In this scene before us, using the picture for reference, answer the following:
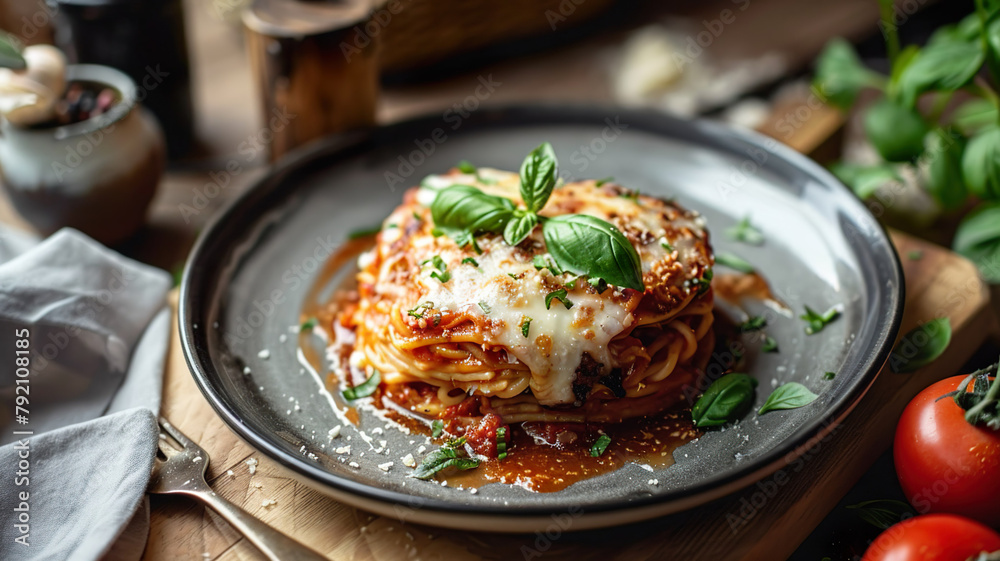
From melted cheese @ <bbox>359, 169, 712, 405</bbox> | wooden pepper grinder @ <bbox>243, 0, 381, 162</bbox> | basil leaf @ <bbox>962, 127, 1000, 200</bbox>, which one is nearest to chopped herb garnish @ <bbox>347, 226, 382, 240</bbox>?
melted cheese @ <bbox>359, 169, 712, 405</bbox>

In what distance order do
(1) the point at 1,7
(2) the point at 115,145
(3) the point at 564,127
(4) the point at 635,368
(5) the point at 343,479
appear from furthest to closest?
(1) the point at 1,7 < (3) the point at 564,127 < (2) the point at 115,145 < (4) the point at 635,368 < (5) the point at 343,479

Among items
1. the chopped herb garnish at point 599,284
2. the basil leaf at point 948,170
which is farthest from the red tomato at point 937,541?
the basil leaf at point 948,170

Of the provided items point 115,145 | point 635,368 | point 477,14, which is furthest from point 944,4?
point 115,145

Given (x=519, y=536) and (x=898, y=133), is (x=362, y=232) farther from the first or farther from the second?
(x=898, y=133)

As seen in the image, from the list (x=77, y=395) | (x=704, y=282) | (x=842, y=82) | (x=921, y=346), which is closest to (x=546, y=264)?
(x=704, y=282)

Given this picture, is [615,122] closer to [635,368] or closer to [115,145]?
[635,368]

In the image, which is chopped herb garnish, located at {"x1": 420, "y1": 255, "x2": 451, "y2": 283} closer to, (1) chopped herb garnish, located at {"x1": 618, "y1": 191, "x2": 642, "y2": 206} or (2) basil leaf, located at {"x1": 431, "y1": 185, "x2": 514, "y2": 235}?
(2) basil leaf, located at {"x1": 431, "y1": 185, "x2": 514, "y2": 235}

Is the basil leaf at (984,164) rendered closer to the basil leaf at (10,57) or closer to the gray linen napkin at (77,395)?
the gray linen napkin at (77,395)
